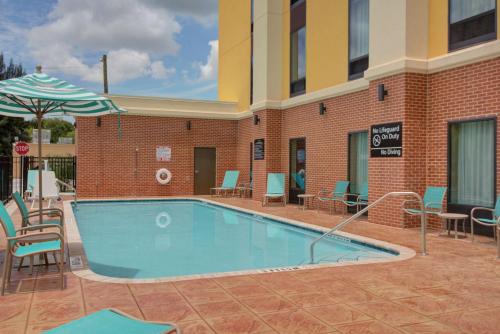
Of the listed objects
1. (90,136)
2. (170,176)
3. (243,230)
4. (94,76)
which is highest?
(94,76)

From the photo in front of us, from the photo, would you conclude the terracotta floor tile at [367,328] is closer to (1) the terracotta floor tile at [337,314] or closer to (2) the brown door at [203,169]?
(1) the terracotta floor tile at [337,314]

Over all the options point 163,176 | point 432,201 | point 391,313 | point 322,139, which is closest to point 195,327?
point 391,313

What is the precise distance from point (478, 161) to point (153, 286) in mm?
6108

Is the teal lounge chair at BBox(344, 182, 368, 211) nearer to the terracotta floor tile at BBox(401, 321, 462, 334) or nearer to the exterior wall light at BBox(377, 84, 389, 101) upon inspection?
the exterior wall light at BBox(377, 84, 389, 101)

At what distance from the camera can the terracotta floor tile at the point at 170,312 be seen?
3.70 metres

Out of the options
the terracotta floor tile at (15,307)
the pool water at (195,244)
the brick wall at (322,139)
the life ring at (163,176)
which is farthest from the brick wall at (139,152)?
the terracotta floor tile at (15,307)

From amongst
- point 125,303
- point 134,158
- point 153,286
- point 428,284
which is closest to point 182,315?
point 125,303

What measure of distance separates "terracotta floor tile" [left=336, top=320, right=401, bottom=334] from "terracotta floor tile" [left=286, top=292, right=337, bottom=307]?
55 centimetres

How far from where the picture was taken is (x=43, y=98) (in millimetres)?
4891

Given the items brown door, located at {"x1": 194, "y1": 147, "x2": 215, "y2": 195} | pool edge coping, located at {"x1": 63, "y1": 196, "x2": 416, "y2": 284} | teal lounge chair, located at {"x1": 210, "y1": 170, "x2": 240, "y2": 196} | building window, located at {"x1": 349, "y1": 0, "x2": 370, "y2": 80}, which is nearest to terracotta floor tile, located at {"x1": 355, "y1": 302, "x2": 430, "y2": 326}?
pool edge coping, located at {"x1": 63, "y1": 196, "x2": 416, "y2": 284}

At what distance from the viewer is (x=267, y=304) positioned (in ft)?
13.4

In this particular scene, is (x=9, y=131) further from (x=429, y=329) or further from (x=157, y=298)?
(x=429, y=329)

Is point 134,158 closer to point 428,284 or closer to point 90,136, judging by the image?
point 90,136

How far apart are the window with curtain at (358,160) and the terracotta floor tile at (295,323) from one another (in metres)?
7.57
